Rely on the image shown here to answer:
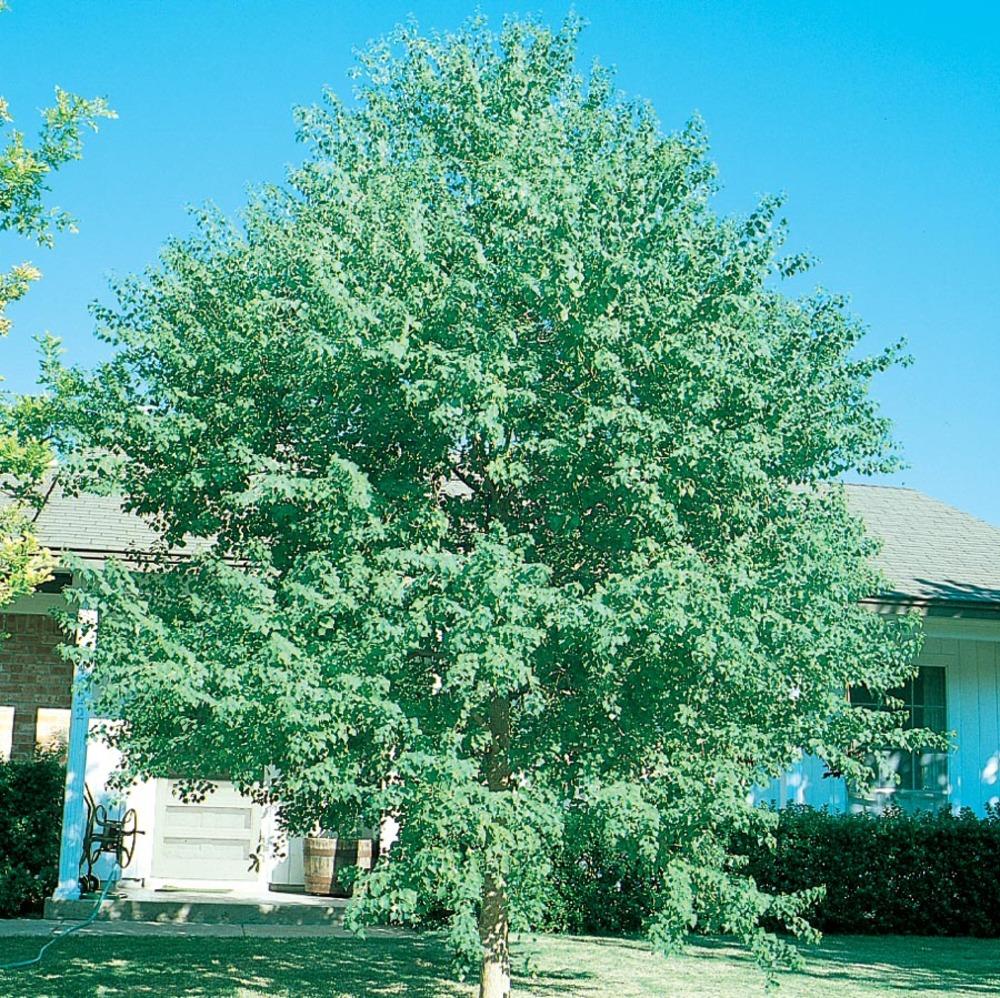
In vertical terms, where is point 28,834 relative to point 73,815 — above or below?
below

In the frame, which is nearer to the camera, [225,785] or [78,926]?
[78,926]

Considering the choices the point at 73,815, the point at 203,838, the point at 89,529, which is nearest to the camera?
the point at 73,815

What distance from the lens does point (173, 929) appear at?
38.7ft

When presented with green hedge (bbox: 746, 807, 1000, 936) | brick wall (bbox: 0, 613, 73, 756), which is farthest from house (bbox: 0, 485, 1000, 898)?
green hedge (bbox: 746, 807, 1000, 936)

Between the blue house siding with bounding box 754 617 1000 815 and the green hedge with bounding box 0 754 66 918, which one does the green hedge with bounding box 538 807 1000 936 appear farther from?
the green hedge with bounding box 0 754 66 918

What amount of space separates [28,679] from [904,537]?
1124 centimetres

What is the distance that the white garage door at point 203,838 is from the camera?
1432cm

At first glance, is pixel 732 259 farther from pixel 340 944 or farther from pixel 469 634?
pixel 340 944

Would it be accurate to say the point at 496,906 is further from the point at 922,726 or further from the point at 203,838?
the point at 922,726

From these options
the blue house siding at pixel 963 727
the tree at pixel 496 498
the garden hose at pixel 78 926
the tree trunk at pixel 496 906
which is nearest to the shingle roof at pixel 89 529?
the garden hose at pixel 78 926

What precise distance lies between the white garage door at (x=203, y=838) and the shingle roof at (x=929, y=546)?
7781 millimetres

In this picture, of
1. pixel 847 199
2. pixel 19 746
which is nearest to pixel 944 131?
pixel 847 199

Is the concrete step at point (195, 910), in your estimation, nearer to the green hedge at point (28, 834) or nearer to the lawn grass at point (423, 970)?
the green hedge at point (28, 834)

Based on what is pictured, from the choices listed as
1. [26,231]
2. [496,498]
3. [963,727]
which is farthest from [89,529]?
[963,727]
